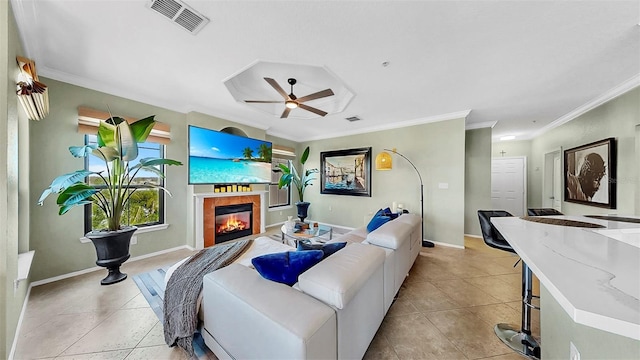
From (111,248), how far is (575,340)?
385 cm

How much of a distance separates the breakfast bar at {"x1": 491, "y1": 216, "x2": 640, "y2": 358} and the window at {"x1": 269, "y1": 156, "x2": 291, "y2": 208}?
4800mm

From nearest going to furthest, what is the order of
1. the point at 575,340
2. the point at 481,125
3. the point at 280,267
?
the point at 575,340, the point at 280,267, the point at 481,125

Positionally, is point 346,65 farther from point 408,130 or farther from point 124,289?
point 124,289

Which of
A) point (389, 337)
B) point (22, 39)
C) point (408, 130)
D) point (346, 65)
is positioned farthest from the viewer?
point (408, 130)

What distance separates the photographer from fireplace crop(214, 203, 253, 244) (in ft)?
13.0

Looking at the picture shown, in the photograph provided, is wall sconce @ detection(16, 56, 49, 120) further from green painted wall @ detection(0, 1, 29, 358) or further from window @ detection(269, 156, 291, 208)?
window @ detection(269, 156, 291, 208)

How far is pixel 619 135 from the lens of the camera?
2.73 meters

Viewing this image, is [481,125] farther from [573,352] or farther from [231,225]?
[231,225]

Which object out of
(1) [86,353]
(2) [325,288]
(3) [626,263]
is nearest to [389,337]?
(2) [325,288]

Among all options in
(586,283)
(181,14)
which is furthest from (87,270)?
Result: (586,283)

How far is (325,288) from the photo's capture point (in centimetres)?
107

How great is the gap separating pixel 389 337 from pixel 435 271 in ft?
5.05

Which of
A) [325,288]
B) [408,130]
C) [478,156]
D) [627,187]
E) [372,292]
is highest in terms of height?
[408,130]

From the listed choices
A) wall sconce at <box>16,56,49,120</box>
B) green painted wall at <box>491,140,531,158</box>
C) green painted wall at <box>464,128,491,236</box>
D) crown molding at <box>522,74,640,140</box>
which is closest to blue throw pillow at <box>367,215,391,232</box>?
green painted wall at <box>464,128,491,236</box>
